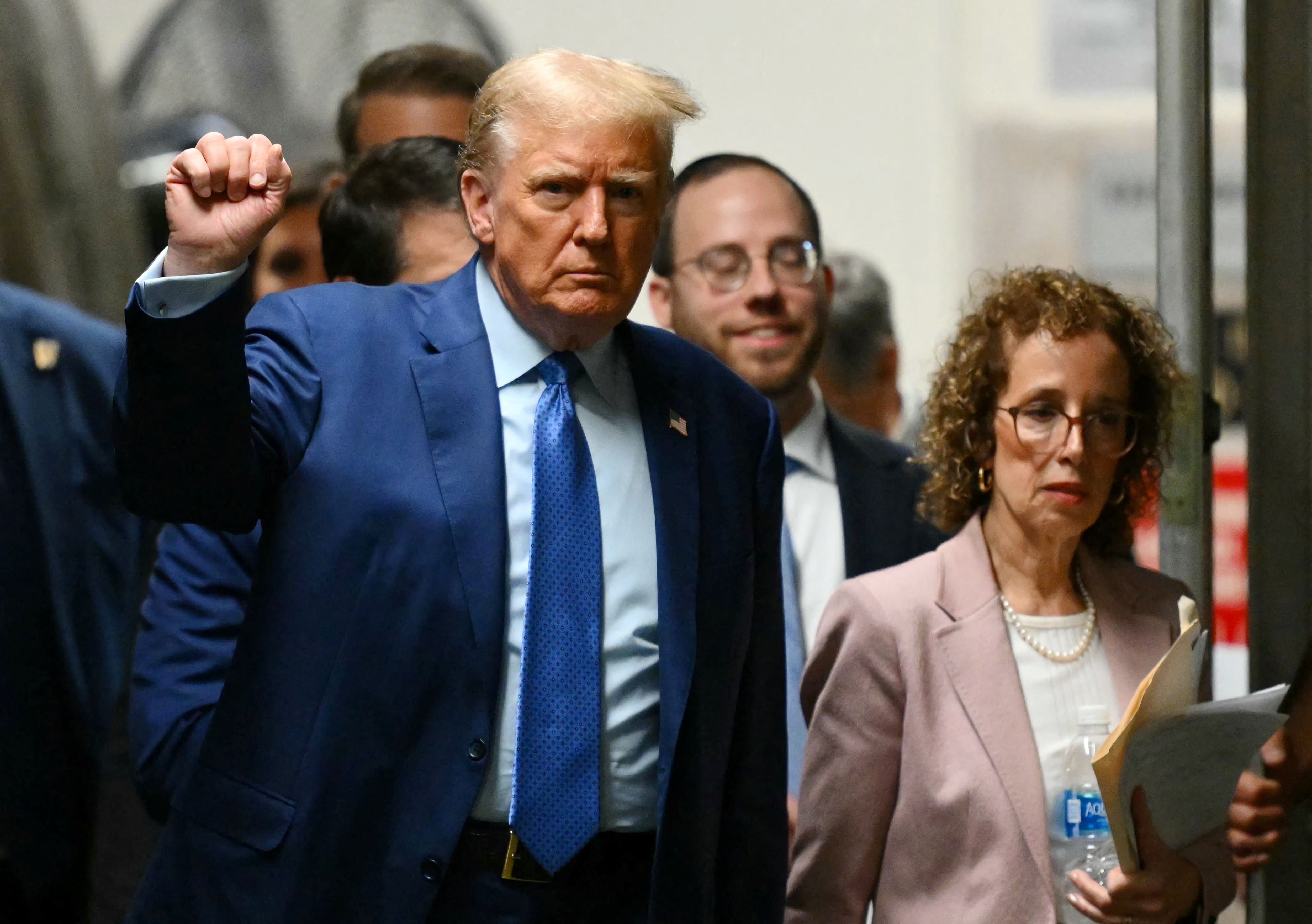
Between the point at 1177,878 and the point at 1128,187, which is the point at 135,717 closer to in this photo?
the point at 1177,878

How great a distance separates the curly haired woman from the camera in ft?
6.75

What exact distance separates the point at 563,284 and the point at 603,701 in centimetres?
47

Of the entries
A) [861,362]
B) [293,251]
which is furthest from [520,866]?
[861,362]

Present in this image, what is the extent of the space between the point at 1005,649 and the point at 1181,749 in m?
0.32

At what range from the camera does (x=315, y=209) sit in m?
3.19

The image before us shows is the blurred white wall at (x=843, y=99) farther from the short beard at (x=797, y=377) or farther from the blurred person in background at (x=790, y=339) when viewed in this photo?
the short beard at (x=797, y=377)

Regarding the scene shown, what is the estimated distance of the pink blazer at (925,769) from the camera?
205cm

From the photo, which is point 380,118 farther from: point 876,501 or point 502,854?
point 502,854

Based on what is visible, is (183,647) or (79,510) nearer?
(183,647)

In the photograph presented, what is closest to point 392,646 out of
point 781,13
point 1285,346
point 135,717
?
point 135,717

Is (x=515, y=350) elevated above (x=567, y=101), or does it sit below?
below

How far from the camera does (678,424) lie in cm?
195

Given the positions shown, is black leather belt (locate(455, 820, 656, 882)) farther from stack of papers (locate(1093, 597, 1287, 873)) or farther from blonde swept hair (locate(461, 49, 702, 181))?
blonde swept hair (locate(461, 49, 702, 181))

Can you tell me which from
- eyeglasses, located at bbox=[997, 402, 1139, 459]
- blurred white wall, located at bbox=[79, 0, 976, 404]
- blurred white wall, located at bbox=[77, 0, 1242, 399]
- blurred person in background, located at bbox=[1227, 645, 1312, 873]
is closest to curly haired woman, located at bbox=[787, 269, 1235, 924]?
eyeglasses, located at bbox=[997, 402, 1139, 459]
